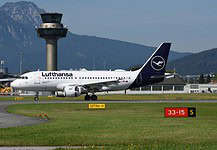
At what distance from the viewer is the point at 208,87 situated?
190250 millimetres

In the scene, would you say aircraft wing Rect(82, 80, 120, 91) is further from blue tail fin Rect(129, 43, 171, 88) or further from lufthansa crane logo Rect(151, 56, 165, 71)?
lufthansa crane logo Rect(151, 56, 165, 71)

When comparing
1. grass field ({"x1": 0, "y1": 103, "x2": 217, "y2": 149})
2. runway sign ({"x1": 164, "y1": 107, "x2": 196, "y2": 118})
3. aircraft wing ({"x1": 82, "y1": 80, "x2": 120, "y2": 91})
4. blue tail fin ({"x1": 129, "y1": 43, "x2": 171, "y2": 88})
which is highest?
blue tail fin ({"x1": 129, "y1": 43, "x2": 171, "y2": 88})

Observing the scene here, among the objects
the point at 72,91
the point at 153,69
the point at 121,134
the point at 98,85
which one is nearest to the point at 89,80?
the point at 98,85

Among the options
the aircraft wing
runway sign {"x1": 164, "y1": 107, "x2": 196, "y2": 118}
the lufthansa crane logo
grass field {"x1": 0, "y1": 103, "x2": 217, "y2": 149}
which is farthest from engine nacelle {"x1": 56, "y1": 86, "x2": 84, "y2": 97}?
grass field {"x1": 0, "y1": 103, "x2": 217, "y2": 149}

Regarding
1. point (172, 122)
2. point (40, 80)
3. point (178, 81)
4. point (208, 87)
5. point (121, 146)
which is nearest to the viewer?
point (121, 146)

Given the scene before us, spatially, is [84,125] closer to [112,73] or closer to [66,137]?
[66,137]

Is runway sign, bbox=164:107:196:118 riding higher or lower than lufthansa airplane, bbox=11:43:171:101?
lower

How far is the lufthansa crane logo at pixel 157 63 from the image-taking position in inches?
3651

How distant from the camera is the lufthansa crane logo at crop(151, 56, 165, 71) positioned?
3651 inches

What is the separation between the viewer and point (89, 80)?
9100 cm

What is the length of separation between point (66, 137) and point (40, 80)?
5632 cm

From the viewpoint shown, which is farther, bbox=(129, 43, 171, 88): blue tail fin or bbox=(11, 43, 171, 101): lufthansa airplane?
bbox=(129, 43, 171, 88): blue tail fin

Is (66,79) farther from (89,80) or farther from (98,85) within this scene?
(98,85)

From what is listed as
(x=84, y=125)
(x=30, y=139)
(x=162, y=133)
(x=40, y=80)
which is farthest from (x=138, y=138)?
(x=40, y=80)
